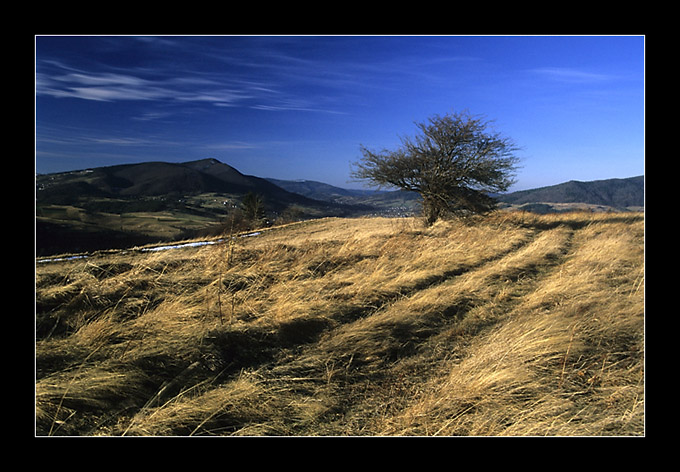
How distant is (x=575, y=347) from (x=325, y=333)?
2.64 m

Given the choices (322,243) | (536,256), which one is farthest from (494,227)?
(322,243)

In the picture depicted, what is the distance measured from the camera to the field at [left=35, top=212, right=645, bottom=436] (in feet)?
8.21

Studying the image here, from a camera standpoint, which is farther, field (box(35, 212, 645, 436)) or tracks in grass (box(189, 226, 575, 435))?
tracks in grass (box(189, 226, 575, 435))

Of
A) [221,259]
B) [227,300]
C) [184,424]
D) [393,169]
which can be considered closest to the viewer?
[184,424]

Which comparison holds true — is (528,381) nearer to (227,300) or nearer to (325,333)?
(325,333)

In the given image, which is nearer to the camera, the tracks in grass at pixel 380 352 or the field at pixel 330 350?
the field at pixel 330 350

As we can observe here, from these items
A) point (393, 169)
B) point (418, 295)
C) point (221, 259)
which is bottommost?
point (418, 295)

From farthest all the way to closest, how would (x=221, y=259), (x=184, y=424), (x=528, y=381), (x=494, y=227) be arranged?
(x=494, y=227) < (x=221, y=259) < (x=528, y=381) < (x=184, y=424)

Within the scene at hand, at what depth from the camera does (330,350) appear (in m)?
3.55

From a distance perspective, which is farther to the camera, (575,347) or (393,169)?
(393,169)

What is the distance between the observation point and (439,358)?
346cm

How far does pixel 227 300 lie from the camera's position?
4488 mm

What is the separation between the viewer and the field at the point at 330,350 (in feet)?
8.21

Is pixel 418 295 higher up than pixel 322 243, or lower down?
lower down
